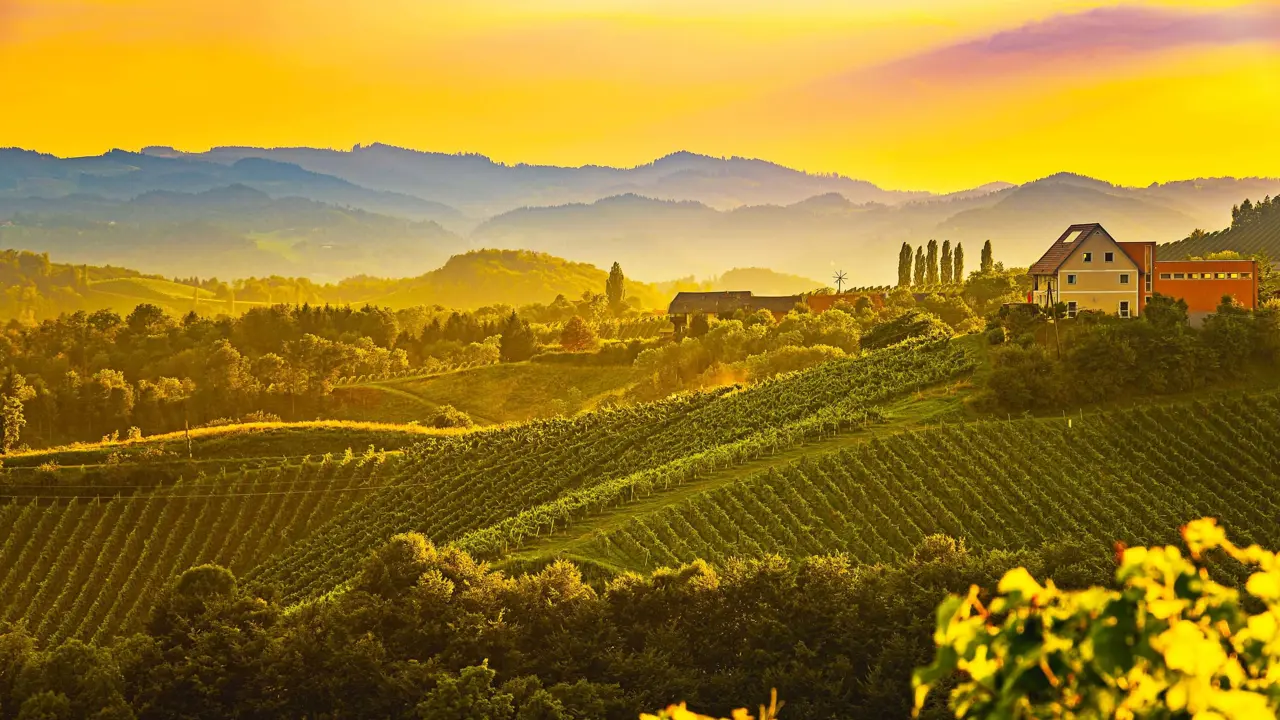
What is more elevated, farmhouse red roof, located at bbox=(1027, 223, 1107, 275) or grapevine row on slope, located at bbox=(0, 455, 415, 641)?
farmhouse red roof, located at bbox=(1027, 223, 1107, 275)

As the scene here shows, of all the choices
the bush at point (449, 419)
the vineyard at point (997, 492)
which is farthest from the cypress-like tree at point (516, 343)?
the vineyard at point (997, 492)

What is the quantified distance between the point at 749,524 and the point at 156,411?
278ft

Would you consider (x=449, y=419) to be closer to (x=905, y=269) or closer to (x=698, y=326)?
(x=698, y=326)

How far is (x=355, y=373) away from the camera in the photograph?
132m

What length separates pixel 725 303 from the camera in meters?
156

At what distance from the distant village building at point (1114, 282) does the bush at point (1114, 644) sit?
5367cm

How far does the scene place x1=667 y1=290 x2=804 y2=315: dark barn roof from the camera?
154m

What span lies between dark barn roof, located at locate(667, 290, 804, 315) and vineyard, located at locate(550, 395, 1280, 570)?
105 metres

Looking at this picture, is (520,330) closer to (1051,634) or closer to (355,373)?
(355,373)

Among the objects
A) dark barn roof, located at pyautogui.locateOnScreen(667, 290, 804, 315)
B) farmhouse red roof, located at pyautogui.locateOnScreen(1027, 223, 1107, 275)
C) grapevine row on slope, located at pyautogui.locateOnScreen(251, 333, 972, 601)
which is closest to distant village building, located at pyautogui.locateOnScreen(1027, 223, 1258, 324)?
farmhouse red roof, located at pyautogui.locateOnScreen(1027, 223, 1107, 275)

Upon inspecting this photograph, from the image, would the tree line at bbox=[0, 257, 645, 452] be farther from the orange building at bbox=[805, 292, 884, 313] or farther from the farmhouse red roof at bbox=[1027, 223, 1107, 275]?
the farmhouse red roof at bbox=[1027, 223, 1107, 275]

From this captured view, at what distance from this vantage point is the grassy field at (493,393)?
358ft

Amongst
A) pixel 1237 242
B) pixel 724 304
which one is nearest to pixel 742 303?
pixel 724 304

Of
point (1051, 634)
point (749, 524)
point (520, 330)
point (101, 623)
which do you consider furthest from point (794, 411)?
point (520, 330)
